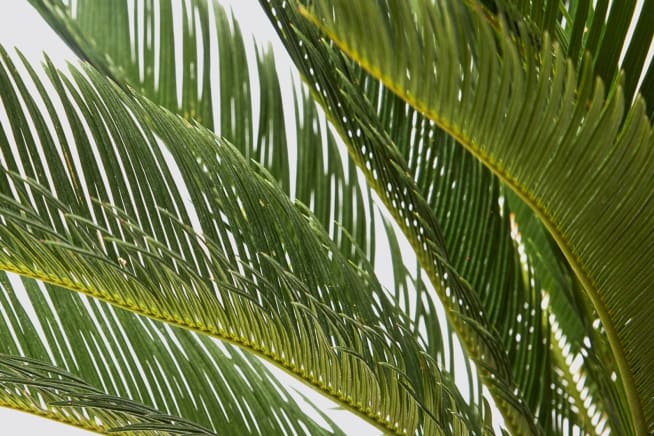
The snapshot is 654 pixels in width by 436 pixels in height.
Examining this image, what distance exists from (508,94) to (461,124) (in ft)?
0.19

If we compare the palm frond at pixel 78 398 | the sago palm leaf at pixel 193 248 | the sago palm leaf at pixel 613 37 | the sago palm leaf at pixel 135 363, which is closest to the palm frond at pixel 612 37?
the sago palm leaf at pixel 613 37

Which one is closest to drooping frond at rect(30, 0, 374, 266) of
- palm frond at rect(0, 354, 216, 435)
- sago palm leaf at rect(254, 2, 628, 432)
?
sago palm leaf at rect(254, 2, 628, 432)

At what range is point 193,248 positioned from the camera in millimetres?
944

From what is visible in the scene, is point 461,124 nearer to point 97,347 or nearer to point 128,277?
point 128,277

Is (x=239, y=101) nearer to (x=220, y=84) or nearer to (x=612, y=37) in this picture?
(x=220, y=84)

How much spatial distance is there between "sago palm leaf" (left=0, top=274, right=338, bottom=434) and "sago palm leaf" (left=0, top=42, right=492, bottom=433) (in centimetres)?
24

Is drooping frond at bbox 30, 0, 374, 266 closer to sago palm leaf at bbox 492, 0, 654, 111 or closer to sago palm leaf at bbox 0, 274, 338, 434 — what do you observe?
sago palm leaf at bbox 0, 274, 338, 434

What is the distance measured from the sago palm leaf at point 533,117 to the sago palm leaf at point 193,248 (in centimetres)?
22

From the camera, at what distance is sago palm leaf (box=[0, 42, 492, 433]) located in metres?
0.88

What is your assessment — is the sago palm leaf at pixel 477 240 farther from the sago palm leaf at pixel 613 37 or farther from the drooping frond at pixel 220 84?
the sago palm leaf at pixel 613 37

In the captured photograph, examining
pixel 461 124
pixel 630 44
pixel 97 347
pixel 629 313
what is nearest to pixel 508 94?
pixel 461 124

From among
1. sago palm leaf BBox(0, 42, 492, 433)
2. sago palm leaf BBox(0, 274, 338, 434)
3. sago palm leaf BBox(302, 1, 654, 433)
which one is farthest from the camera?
sago palm leaf BBox(0, 274, 338, 434)

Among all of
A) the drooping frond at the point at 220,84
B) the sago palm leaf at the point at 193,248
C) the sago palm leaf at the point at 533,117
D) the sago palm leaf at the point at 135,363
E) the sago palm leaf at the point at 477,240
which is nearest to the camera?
the sago palm leaf at the point at 533,117

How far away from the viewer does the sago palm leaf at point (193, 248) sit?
2.90 feet
